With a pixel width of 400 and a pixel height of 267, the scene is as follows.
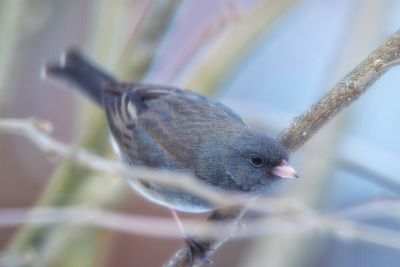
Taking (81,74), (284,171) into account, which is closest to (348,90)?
(284,171)

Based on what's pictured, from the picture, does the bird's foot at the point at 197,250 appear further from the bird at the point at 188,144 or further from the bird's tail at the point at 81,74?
the bird's tail at the point at 81,74

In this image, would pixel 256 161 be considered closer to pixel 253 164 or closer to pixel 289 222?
pixel 253 164

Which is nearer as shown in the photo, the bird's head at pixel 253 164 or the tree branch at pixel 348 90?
the tree branch at pixel 348 90

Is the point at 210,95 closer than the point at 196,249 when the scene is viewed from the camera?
No

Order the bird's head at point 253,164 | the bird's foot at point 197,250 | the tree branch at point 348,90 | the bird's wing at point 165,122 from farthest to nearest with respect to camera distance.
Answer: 1. the bird's wing at point 165,122
2. the bird's head at point 253,164
3. the bird's foot at point 197,250
4. the tree branch at point 348,90

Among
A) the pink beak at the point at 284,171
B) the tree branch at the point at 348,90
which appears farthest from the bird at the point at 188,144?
the tree branch at the point at 348,90

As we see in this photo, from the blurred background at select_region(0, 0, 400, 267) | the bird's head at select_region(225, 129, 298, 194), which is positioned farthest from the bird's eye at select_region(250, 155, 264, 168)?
the blurred background at select_region(0, 0, 400, 267)

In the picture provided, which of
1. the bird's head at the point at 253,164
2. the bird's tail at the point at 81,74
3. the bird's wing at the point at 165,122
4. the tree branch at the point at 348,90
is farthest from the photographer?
the bird's tail at the point at 81,74

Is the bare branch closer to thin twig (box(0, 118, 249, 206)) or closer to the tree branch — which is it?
the tree branch

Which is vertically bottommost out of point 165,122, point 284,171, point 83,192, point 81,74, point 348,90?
point 83,192
